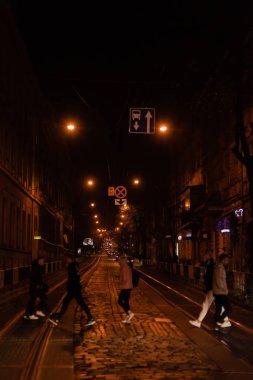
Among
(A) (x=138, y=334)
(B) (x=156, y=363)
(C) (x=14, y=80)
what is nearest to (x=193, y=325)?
(A) (x=138, y=334)

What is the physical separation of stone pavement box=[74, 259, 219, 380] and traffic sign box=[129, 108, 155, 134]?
6973mm

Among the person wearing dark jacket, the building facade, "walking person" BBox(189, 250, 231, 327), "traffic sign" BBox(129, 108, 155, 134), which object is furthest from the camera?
the building facade

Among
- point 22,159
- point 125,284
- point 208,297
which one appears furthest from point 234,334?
point 22,159

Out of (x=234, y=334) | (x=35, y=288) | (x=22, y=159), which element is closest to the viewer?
(x=234, y=334)

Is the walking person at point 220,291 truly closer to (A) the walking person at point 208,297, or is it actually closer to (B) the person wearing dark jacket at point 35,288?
(A) the walking person at point 208,297

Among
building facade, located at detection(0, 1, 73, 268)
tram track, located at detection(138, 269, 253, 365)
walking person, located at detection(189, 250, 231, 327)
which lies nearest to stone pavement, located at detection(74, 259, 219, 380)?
walking person, located at detection(189, 250, 231, 327)

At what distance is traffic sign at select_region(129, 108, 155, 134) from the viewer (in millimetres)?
20938

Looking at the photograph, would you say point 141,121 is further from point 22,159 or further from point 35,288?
point 22,159

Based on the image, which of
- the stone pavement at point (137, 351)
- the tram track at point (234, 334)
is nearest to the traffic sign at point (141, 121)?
the tram track at point (234, 334)

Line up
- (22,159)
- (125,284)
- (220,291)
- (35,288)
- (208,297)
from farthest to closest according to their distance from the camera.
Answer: (22,159) → (35,288) → (125,284) → (208,297) → (220,291)

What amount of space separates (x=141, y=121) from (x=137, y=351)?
1164 cm

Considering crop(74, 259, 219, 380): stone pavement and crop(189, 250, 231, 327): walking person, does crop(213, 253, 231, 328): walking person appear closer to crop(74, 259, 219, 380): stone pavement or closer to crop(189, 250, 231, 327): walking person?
crop(189, 250, 231, 327): walking person

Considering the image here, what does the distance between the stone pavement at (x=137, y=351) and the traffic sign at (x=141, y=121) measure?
22.9 feet

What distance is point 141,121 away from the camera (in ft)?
69.2
